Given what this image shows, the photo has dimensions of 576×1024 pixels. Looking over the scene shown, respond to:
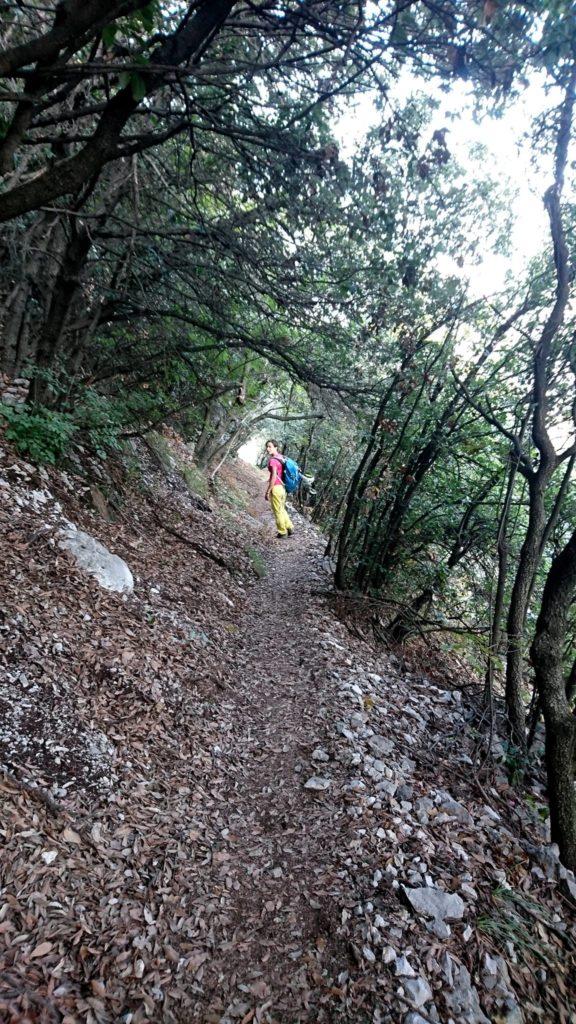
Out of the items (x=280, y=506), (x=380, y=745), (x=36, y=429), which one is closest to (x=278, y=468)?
(x=280, y=506)

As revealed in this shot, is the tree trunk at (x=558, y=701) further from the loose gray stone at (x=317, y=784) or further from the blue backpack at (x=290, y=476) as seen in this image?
the blue backpack at (x=290, y=476)

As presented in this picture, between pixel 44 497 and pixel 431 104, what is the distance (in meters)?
5.78

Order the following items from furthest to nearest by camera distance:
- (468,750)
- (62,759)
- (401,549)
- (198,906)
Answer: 1. (401,549)
2. (468,750)
3. (62,759)
4. (198,906)

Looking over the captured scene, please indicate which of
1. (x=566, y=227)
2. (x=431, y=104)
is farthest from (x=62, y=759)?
(x=566, y=227)

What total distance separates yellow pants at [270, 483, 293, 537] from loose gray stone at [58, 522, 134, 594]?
801 centimetres

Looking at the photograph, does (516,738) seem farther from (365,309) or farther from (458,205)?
(458,205)

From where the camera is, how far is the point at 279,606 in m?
8.41

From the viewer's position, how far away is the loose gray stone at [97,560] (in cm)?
535

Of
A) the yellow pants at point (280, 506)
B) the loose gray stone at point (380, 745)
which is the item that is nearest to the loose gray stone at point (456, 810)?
the loose gray stone at point (380, 745)

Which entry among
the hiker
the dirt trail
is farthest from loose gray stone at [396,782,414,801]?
the hiker

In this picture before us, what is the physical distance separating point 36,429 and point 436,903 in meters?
6.31

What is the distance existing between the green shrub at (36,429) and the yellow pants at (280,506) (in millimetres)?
7988

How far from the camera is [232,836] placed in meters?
3.64

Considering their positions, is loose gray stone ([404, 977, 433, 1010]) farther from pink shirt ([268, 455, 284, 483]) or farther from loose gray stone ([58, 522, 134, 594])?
pink shirt ([268, 455, 284, 483])
